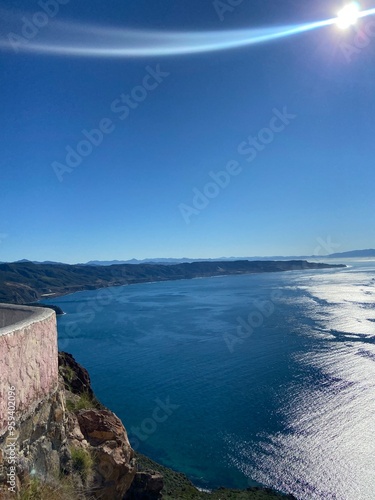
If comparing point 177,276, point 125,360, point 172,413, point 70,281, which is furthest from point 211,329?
point 177,276

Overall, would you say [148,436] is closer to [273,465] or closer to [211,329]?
[273,465]

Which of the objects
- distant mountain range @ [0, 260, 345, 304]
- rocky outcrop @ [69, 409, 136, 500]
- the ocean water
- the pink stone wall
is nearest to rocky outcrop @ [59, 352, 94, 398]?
rocky outcrop @ [69, 409, 136, 500]

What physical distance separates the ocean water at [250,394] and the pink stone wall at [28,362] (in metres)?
13.3

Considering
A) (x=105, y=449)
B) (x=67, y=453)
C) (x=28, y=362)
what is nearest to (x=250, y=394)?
(x=105, y=449)

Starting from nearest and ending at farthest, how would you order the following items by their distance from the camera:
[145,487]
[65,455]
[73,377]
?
[65,455], [145,487], [73,377]

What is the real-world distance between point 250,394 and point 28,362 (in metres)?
20.5

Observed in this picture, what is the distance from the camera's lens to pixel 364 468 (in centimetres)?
1531

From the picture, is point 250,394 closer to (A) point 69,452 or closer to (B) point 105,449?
(B) point 105,449

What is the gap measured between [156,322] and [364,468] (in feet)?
108

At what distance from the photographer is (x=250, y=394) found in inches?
901

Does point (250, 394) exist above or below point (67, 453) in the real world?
below

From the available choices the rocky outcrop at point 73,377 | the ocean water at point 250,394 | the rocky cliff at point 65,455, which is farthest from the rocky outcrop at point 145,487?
the rocky cliff at point 65,455

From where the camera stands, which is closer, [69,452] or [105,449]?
[69,452]

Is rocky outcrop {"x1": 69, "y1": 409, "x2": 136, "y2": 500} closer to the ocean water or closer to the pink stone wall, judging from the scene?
the pink stone wall
